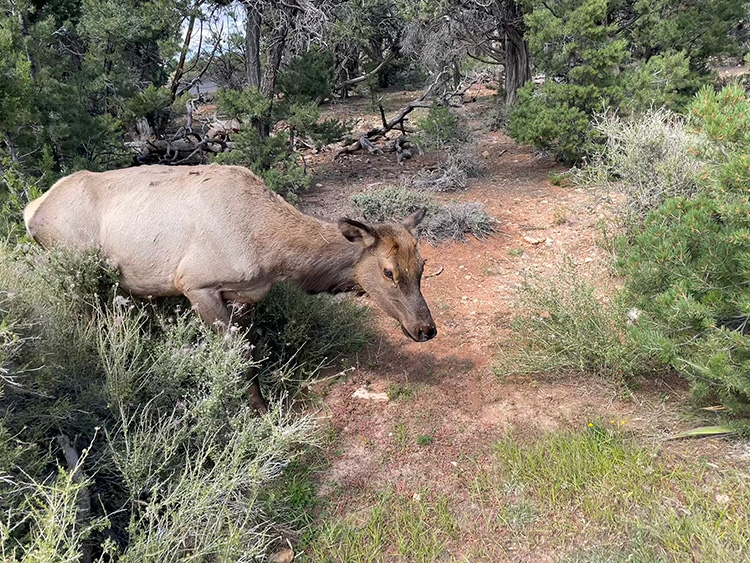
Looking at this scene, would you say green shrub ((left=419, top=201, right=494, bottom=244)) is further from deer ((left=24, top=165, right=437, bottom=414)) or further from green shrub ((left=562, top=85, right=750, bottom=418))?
green shrub ((left=562, top=85, right=750, bottom=418))

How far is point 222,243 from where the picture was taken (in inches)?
147

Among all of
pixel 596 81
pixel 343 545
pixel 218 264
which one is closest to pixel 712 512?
pixel 343 545

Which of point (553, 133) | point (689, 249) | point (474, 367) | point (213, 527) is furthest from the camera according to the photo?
point (553, 133)

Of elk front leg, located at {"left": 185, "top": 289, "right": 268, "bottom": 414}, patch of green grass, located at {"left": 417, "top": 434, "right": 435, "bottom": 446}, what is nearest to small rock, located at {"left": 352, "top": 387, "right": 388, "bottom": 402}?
patch of green grass, located at {"left": 417, "top": 434, "right": 435, "bottom": 446}

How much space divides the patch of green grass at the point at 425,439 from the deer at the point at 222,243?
704 millimetres

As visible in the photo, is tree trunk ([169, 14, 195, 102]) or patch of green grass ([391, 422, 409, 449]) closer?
patch of green grass ([391, 422, 409, 449])

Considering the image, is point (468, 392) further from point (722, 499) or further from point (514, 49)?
point (514, 49)

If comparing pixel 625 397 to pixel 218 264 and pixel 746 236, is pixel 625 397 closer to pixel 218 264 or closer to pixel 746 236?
pixel 746 236

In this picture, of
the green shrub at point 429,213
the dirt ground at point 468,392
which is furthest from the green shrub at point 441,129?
the dirt ground at point 468,392

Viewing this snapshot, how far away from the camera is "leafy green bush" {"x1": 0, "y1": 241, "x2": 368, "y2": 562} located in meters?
2.36

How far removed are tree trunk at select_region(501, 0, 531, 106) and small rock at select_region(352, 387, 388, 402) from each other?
10.3 metres

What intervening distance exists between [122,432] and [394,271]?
202 cm

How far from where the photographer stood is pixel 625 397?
3.81 m

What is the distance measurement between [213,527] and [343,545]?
79 centimetres
